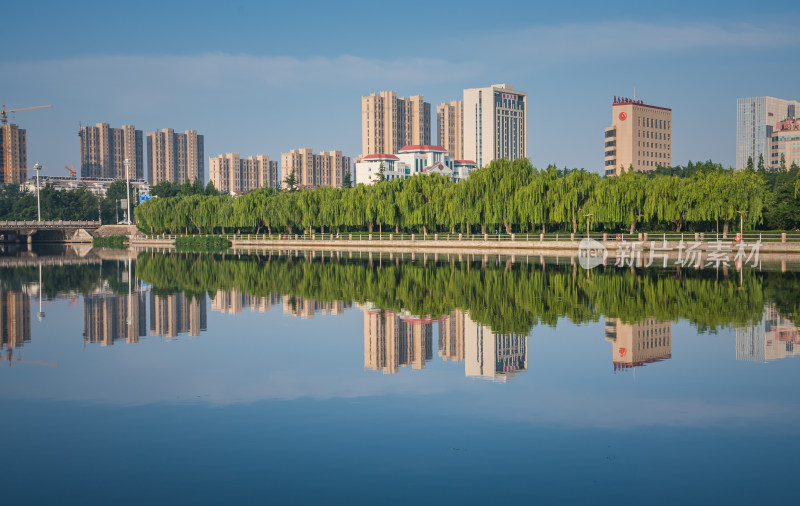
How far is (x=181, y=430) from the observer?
27.3ft

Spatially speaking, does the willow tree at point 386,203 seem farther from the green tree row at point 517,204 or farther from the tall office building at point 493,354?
the tall office building at point 493,354

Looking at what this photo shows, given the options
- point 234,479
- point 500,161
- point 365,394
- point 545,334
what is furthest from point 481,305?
point 500,161

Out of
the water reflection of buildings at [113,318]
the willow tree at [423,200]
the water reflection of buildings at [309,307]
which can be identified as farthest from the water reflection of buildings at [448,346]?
the willow tree at [423,200]

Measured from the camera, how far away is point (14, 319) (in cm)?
1794

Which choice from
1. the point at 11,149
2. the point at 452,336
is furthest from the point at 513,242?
the point at 11,149

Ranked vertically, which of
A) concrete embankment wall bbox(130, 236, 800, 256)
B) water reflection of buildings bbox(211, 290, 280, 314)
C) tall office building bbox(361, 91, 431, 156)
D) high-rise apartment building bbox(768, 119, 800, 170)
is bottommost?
water reflection of buildings bbox(211, 290, 280, 314)

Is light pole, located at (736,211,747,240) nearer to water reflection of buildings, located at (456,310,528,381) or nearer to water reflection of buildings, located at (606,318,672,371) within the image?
water reflection of buildings, located at (606,318,672,371)

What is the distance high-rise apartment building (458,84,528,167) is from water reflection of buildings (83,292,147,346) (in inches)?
5957

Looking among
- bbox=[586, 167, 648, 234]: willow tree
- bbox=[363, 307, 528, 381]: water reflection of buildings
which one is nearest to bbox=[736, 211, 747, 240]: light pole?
bbox=[586, 167, 648, 234]: willow tree

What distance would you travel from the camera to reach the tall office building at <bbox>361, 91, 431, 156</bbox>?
175 m

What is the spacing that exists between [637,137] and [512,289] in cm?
11881

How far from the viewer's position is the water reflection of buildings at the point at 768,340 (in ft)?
40.0

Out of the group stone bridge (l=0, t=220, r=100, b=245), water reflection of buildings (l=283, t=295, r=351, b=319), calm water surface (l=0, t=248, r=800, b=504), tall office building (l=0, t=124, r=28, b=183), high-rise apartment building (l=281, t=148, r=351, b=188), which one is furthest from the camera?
high-rise apartment building (l=281, t=148, r=351, b=188)

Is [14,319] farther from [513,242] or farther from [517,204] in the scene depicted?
[517,204]
